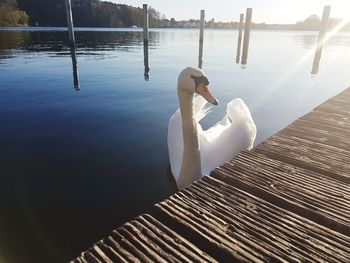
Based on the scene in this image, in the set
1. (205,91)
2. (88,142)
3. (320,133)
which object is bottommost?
(88,142)

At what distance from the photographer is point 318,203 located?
233 cm

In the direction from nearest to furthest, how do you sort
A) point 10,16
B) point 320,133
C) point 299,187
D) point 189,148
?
point 299,187
point 320,133
point 189,148
point 10,16

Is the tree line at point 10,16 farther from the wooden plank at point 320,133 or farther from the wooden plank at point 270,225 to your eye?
the wooden plank at point 270,225

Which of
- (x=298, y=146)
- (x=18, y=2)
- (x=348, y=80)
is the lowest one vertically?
(x=348, y=80)

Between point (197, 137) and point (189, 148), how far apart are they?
252 millimetres

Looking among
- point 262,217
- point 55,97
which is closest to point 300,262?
point 262,217

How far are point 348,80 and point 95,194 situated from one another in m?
17.3

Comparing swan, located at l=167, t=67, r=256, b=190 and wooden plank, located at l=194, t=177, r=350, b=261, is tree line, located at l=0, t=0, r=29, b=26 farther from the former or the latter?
wooden plank, located at l=194, t=177, r=350, b=261

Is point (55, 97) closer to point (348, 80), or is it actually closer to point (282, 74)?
point (282, 74)

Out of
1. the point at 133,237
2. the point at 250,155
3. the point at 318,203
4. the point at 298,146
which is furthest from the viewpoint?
the point at 298,146

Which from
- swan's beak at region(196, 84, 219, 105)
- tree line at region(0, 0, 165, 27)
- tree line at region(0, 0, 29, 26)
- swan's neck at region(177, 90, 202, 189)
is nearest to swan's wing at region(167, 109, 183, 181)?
swan's neck at region(177, 90, 202, 189)

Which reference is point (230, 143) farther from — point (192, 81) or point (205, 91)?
point (192, 81)

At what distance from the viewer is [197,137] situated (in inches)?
180

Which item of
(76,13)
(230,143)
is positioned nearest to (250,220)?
(230,143)
